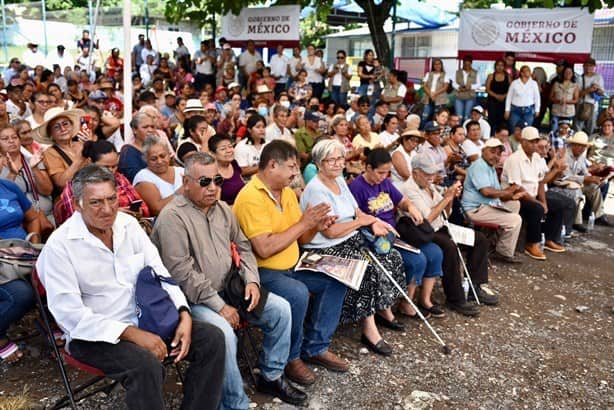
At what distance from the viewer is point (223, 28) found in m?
14.3

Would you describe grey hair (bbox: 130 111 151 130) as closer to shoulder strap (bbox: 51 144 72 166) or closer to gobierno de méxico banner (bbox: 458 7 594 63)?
shoulder strap (bbox: 51 144 72 166)

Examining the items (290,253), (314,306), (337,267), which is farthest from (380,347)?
(290,253)

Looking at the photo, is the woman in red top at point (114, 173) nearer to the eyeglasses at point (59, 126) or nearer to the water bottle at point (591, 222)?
the eyeglasses at point (59, 126)

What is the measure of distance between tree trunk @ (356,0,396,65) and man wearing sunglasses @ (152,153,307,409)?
10186 mm

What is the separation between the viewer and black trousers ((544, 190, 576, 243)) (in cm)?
666

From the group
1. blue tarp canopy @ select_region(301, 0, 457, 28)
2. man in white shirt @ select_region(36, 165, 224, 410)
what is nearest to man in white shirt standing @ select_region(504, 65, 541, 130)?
blue tarp canopy @ select_region(301, 0, 457, 28)

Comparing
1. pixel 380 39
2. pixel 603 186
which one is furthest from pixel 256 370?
pixel 380 39

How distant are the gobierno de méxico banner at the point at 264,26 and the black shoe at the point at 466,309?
31.2 feet

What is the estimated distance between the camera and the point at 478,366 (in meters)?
3.98

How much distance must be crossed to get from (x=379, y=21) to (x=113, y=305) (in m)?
11.2

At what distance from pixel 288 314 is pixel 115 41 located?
23.1m

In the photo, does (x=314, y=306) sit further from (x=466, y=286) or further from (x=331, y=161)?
(x=466, y=286)

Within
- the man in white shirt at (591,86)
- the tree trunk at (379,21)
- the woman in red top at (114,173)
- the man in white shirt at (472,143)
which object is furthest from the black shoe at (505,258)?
the tree trunk at (379,21)

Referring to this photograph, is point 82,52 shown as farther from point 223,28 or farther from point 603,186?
point 603,186
